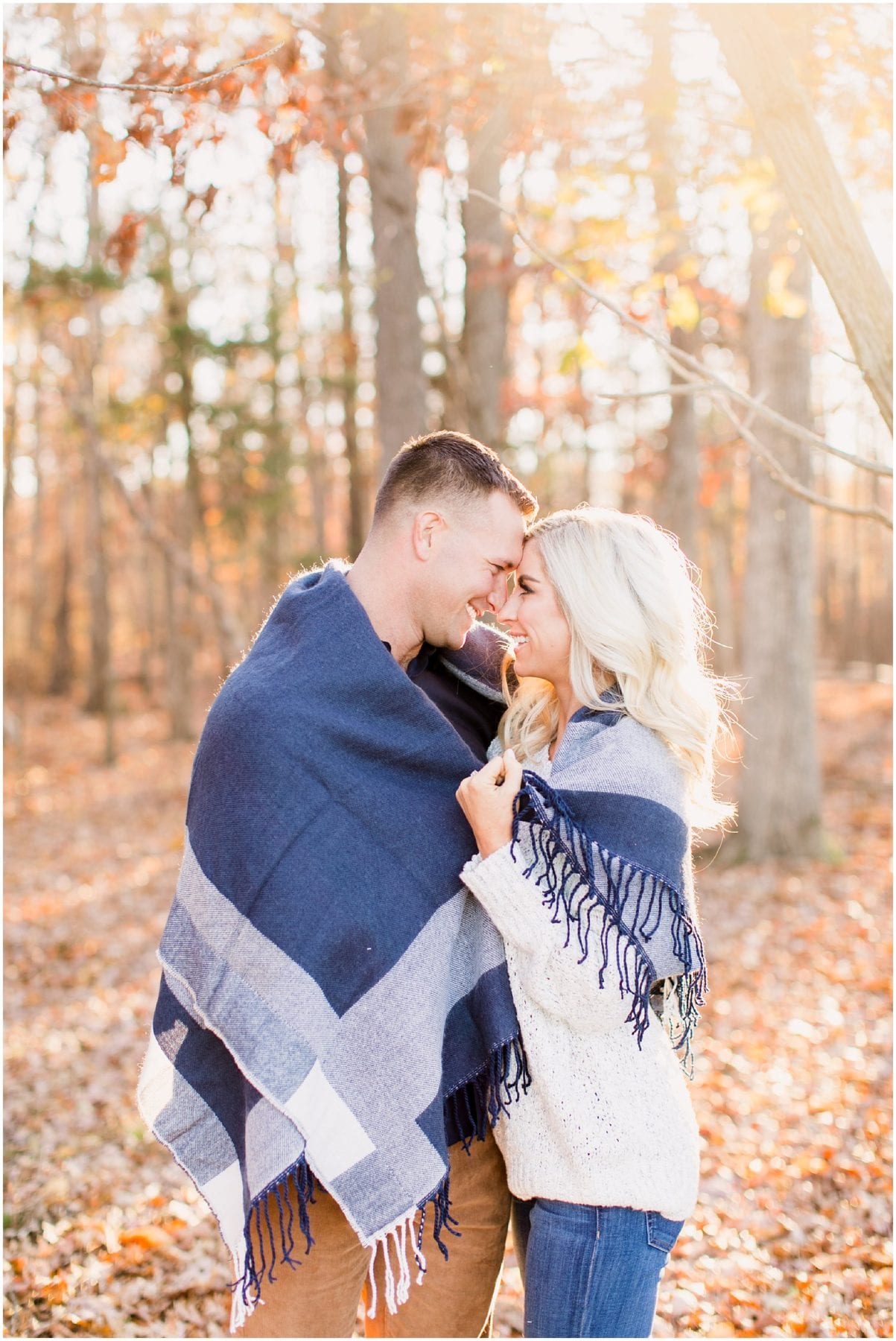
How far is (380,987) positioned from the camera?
7.04 ft

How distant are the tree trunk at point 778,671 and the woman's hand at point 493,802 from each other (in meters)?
6.74

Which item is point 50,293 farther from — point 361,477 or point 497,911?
point 497,911

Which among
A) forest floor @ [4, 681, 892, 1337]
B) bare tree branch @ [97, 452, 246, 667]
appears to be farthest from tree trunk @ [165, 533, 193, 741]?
forest floor @ [4, 681, 892, 1337]

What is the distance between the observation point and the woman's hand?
2.12 m

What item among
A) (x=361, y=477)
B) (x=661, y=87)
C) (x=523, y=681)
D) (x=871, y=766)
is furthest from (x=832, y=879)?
(x=361, y=477)

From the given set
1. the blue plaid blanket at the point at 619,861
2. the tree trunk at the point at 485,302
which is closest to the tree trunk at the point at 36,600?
the tree trunk at the point at 485,302

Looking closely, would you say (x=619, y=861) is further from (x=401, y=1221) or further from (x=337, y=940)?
(x=401, y=1221)

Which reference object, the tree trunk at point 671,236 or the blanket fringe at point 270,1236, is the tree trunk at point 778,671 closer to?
the tree trunk at point 671,236

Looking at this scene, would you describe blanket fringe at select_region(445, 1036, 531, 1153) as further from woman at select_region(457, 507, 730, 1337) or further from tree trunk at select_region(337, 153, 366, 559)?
tree trunk at select_region(337, 153, 366, 559)

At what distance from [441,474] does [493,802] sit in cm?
82

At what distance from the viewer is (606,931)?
2.06m

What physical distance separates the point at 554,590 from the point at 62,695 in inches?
A: 966

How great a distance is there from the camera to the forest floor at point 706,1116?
11.8 ft

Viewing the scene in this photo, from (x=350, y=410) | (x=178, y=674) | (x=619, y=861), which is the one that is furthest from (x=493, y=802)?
(x=178, y=674)
